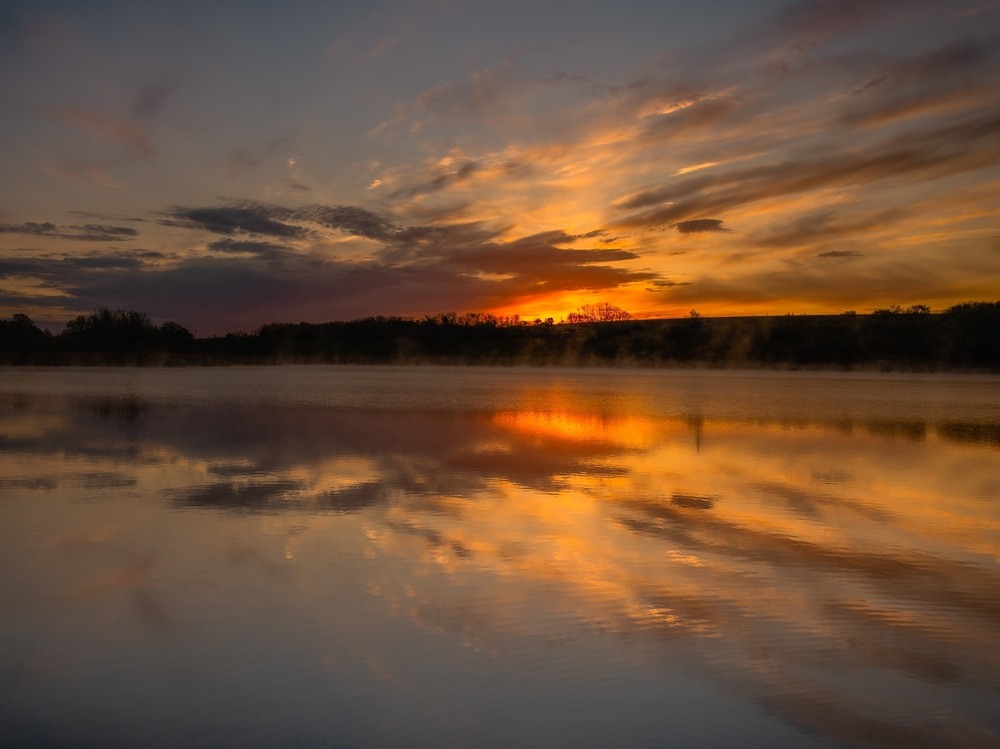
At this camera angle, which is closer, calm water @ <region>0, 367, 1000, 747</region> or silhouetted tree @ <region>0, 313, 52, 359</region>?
calm water @ <region>0, 367, 1000, 747</region>

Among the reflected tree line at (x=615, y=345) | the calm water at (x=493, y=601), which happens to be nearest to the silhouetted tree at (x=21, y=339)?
the reflected tree line at (x=615, y=345)

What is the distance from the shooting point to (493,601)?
15.7ft

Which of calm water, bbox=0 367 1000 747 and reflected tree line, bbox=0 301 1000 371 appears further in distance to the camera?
reflected tree line, bbox=0 301 1000 371

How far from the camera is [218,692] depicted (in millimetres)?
3520

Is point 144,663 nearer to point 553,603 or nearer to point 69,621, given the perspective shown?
point 69,621

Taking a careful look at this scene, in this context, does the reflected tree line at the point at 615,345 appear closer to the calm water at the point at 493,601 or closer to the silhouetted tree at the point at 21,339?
the silhouetted tree at the point at 21,339

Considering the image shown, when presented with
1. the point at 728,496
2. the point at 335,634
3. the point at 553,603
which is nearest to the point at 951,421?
the point at 728,496

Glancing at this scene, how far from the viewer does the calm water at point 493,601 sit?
11.0ft

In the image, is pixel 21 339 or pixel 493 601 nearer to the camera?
pixel 493 601

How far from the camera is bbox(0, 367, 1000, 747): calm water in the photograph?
3357mm

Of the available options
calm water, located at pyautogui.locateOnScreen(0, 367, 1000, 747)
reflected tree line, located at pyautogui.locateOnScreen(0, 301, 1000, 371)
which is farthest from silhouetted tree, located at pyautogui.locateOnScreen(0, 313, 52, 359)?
calm water, located at pyautogui.locateOnScreen(0, 367, 1000, 747)

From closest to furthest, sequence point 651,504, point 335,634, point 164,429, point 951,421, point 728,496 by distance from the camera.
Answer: point 335,634
point 651,504
point 728,496
point 164,429
point 951,421

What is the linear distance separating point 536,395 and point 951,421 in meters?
13.5

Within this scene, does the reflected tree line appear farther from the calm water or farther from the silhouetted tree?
the calm water
